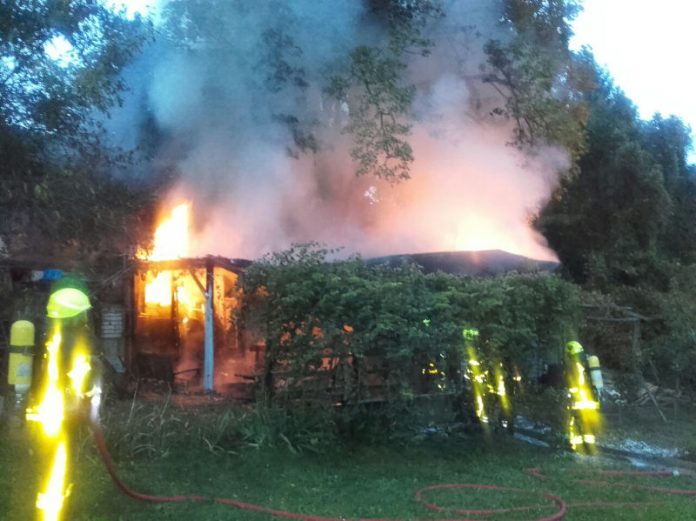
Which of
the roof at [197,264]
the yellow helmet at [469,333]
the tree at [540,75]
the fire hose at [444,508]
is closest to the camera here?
the fire hose at [444,508]

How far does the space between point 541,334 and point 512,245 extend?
354 inches

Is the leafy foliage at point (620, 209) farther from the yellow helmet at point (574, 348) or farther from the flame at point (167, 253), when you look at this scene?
the yellow helmet at point (574, 348)

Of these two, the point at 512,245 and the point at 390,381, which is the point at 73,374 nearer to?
the point at 390,381

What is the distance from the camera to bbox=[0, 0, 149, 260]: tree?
6.59 m

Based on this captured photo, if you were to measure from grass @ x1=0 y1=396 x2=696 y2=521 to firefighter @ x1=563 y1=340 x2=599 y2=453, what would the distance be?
55 cm

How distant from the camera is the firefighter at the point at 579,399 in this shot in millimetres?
8055

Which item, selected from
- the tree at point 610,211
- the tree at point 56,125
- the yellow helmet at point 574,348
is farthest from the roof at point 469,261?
→ the tree at point 56,125

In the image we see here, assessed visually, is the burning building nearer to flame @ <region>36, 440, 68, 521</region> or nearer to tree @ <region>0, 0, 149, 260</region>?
tree @ <region>0, 0, 149, 260</region>

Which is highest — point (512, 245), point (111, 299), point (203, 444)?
point (512, 245)

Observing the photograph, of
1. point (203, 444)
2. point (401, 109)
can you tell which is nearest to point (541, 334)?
point (203, 444)

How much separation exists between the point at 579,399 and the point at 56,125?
20.4ft

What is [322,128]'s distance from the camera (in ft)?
51.7

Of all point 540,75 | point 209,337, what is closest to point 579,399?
point 209,337

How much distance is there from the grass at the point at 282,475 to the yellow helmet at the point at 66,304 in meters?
1.54
